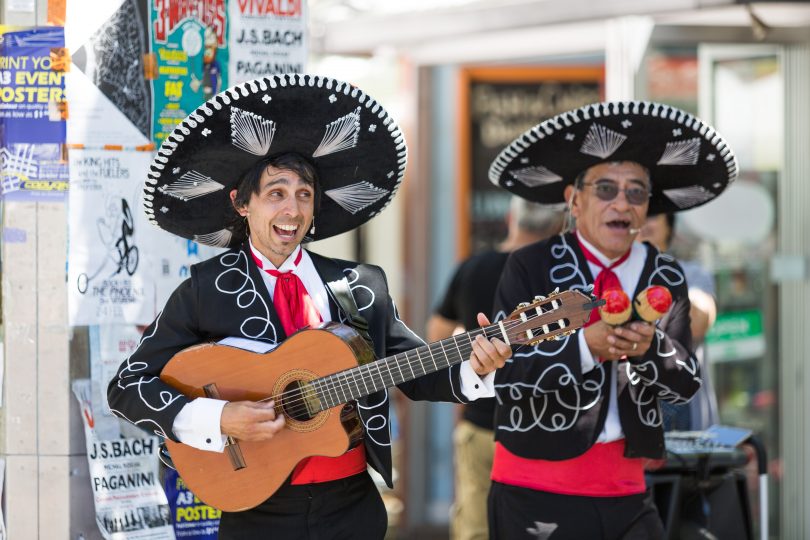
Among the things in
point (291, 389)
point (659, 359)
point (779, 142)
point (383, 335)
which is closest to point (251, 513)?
point (291, 389)

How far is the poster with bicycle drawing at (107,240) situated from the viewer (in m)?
3.68

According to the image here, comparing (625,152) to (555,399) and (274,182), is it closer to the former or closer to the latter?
(555,399)

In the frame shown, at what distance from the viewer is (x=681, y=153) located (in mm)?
3600

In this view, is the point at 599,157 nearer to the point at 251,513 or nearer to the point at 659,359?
the point at 659,359

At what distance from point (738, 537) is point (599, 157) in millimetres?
1445

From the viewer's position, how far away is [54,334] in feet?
12.0

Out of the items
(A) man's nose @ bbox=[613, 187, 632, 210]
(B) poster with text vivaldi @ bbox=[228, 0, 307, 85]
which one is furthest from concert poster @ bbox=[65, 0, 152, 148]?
(A) man's nose @ bbox=[613, 187, 632, 210]

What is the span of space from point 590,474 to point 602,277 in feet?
2.00

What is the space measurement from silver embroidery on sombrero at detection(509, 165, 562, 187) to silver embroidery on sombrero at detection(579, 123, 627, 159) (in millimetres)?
197

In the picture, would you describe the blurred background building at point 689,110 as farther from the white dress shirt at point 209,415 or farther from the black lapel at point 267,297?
the white dress shirt at point 209,415

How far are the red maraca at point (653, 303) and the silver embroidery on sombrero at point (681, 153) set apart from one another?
75cm

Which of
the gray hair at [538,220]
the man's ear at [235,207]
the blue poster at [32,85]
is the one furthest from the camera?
the gray hair at [538,220]

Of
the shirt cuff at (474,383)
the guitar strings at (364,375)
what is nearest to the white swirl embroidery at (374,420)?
the guitar strings at (364,375)

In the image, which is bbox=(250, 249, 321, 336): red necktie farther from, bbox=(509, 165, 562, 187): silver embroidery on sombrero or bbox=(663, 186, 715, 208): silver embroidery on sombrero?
bbox=(663, 186, 715, 208): silver embroidery on sombrero
